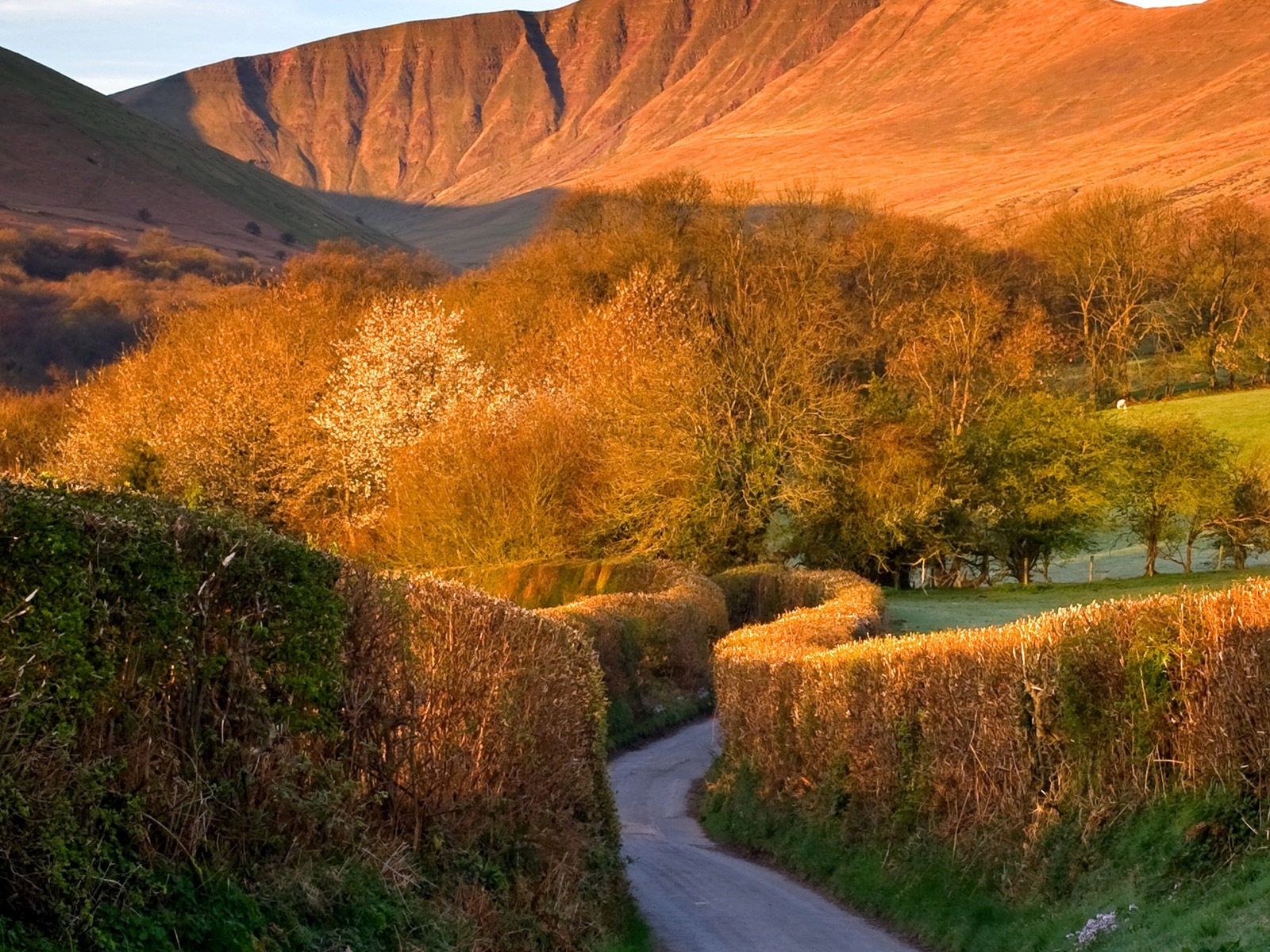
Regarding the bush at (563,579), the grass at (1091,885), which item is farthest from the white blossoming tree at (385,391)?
the grass at (1091,885)

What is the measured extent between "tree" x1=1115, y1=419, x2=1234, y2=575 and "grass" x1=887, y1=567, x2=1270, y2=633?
7.90 feet

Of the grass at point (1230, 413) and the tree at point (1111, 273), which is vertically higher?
the tree at point (1111, 273)

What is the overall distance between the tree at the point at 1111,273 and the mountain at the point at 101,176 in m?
113

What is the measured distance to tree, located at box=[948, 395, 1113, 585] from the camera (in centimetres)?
5453

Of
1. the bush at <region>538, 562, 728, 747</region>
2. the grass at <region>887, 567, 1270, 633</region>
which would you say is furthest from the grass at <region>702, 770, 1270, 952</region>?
the grass at <region>887, 567, 1270, 633</region>

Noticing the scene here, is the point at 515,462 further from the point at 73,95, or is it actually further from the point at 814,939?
the point at 73,95

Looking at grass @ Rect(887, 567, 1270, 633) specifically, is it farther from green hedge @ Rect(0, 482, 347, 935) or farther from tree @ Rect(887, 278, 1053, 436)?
green hedge @ Rect(0, 482, 347, 935)

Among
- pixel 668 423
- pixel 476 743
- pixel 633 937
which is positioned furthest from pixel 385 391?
pixel 476 743

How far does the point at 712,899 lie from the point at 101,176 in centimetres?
18193

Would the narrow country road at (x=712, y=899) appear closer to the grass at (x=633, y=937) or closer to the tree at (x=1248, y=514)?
the grass at (x=633, y=937)

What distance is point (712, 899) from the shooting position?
16.5 metres

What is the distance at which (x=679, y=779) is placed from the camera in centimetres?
2648

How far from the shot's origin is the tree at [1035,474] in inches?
2147

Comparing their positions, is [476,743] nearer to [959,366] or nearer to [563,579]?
[563,579]
